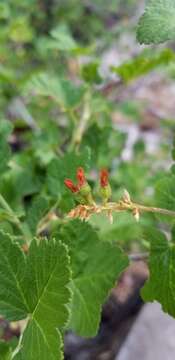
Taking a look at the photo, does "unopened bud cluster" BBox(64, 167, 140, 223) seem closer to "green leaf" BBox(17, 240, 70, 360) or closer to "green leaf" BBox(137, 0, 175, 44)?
"green leaf" BBox(17, 240, 70, 360)

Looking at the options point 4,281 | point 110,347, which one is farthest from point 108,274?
point 110,347

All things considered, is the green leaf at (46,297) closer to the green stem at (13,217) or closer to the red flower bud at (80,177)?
the red flower bud at (80,177)

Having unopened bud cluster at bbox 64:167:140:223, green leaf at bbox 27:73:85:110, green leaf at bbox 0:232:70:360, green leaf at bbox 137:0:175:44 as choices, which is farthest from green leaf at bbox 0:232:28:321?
green leaf at bbox 27:73:85:110

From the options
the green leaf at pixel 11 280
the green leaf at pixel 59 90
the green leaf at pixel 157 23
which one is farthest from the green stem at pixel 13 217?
the green leaf at pixel 59 90

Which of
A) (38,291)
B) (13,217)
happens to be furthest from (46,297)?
(13,217)

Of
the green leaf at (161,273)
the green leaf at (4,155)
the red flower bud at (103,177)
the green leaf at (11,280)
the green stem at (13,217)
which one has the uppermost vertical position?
the green leaf at (4,155)
